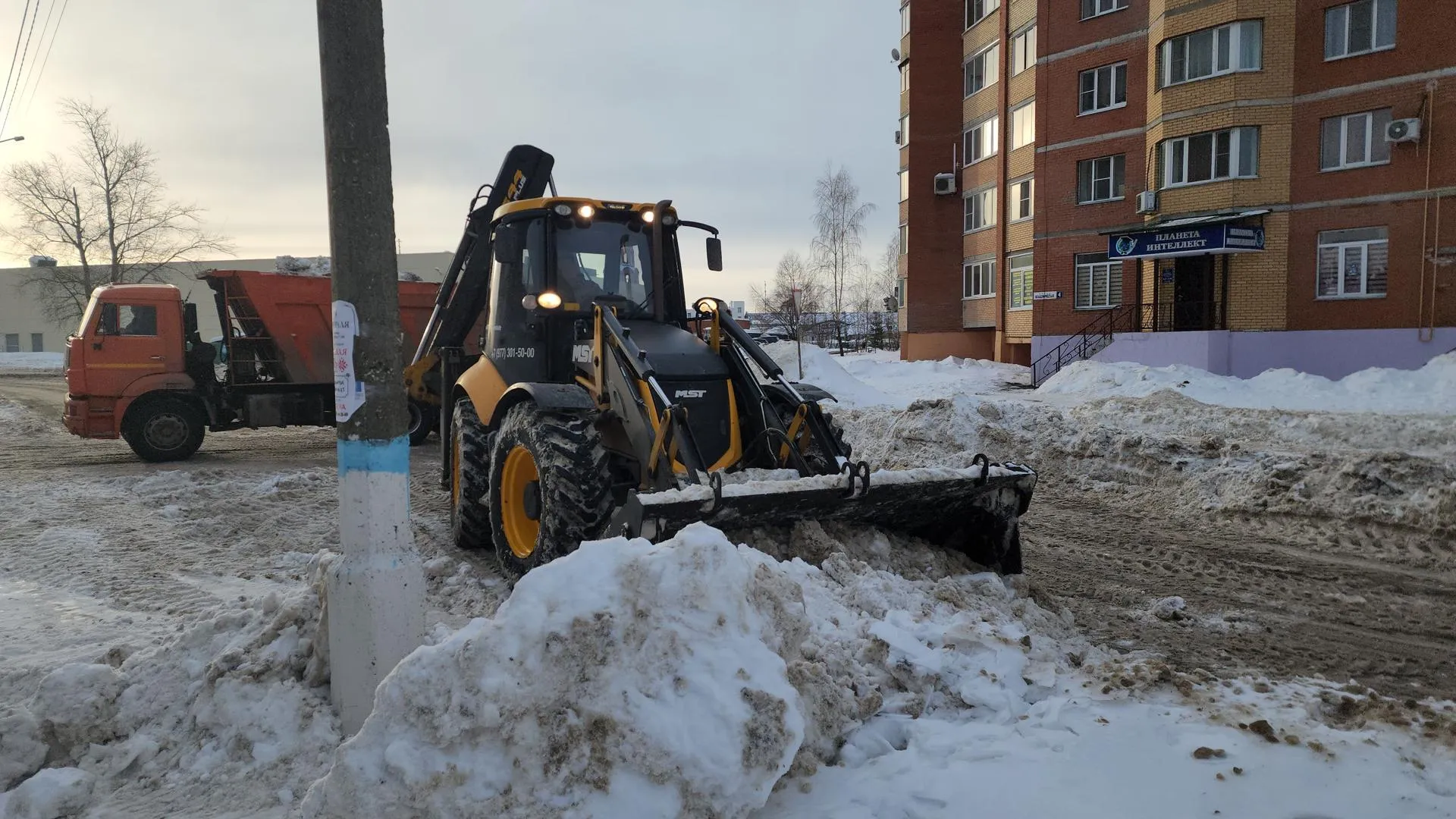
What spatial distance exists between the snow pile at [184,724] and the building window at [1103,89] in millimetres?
27092

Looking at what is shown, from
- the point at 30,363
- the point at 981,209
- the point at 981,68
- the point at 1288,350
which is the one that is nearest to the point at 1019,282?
the point at 981,209

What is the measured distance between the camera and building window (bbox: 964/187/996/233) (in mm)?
31766

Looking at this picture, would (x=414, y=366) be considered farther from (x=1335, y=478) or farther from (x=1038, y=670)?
(x=1335, y=478)

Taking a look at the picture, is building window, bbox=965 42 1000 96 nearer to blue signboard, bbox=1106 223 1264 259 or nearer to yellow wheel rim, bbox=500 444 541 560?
blue signboard, bbox=1106 223 1264 259

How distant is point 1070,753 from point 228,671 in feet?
11.6

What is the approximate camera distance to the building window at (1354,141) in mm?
20859

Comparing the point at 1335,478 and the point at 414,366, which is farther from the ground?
the point at 414,366

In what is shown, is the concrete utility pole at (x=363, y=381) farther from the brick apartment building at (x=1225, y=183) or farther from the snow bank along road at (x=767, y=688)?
the brick apartment building at (x=1225, y=183)

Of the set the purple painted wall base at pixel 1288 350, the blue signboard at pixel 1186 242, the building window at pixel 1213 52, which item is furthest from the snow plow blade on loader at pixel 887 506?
the building window at pixel 1213 52

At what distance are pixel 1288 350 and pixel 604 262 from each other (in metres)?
20.3

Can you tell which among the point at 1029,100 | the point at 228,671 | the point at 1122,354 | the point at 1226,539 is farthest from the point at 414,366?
the point at 1029,100

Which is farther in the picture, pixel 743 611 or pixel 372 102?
pixel 372 102

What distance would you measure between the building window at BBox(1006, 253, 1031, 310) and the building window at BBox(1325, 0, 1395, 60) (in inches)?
371

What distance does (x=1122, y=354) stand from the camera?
2383cm
